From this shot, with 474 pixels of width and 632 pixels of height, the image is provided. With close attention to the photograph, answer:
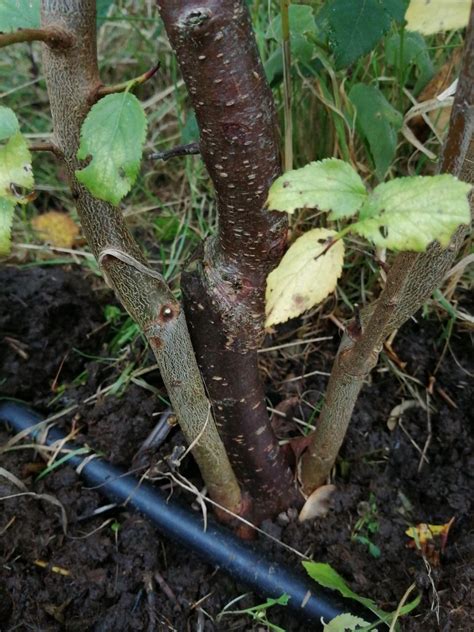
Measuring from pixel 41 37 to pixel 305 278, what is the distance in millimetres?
338

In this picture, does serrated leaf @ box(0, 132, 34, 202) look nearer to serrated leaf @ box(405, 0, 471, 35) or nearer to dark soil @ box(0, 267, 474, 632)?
serrated leaf @ box(405, 0, 471, 35)

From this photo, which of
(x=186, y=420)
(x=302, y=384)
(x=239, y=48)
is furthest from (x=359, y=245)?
(x=239, y=48)

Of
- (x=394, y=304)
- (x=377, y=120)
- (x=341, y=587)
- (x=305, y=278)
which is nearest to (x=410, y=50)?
(x=377, y=120)

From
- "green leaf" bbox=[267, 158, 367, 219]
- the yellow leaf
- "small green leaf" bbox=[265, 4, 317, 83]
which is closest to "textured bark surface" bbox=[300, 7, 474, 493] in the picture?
"green leaf" bbox=[267, 158, 367, 219]

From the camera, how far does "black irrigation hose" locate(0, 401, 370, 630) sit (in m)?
0.90

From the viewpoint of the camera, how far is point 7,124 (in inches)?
22.9

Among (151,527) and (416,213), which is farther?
(151,527)

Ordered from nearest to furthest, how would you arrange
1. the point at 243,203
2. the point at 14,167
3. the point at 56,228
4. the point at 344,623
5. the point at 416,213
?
1. the point at 416,213
2. the point at 14,167
3. the point at 243,203
4. the point at 344,623
5. the point at 56,228

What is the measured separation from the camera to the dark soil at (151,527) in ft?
2.98

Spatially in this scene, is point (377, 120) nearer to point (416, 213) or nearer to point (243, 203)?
point (243, 203)

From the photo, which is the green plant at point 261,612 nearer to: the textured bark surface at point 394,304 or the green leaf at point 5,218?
the textured bark surface at point 394,304

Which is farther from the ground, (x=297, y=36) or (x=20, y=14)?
(x=20, y=14)

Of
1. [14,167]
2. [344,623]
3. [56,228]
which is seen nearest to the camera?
[14,167]

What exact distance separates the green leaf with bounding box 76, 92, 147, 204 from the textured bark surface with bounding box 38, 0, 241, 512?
0.08 m
